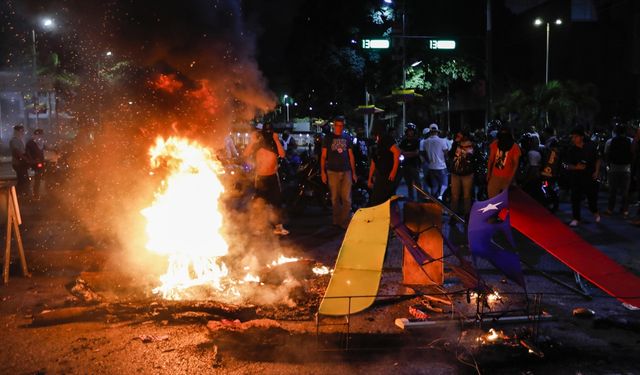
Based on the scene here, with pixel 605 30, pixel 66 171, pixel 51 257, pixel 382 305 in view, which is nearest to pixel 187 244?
pixel 51 257

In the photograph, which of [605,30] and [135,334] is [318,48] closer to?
[605,30]

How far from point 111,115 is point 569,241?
37.1 ft

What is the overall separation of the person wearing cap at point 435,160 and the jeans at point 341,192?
98.5 inches

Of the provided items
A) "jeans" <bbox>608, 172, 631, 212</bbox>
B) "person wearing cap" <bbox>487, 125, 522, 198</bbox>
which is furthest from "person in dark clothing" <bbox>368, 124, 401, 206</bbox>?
"jeans" <bbox>608, 172, 631, 212</bbox>

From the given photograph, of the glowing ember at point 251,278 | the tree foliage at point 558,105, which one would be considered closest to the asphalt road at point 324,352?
the glowing ember at point 251,278

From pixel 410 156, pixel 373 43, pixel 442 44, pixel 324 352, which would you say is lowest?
pixel 324 352

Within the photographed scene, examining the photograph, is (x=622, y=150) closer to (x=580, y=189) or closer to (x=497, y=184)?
(x=580, y=189)

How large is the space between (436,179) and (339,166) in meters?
3.03

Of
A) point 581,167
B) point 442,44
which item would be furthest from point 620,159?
point 442,44

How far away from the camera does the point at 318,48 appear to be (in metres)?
31.9

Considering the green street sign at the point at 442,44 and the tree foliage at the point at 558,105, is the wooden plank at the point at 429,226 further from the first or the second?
the tree foliage at the point at 558,105

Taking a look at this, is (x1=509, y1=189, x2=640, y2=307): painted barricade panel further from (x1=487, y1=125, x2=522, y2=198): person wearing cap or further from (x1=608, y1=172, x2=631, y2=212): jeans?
(x1=608, y1=172, x2=631, y2=212): jeans

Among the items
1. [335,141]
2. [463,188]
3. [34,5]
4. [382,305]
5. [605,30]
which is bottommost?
[382,305]

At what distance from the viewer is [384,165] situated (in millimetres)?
8445
